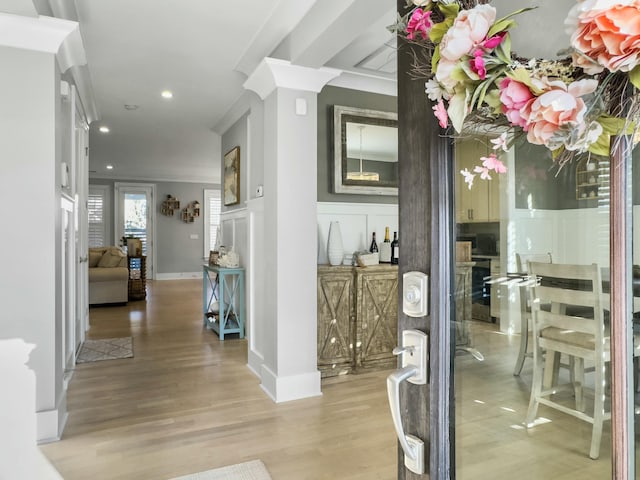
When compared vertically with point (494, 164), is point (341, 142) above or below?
above

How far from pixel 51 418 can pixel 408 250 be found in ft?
8.34

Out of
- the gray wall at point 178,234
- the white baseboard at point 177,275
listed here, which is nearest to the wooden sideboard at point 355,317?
the gray wall at point 178,234

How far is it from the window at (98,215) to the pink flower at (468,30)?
11.4 m

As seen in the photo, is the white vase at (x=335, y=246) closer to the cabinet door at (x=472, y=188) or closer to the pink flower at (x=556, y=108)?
the cabinet door at (x=472, y=188)

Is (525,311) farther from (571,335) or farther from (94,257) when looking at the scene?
(94,257)

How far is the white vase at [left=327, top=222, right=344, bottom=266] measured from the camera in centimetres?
366

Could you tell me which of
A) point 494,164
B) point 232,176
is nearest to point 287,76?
point 232,176

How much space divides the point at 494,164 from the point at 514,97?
0.48ft

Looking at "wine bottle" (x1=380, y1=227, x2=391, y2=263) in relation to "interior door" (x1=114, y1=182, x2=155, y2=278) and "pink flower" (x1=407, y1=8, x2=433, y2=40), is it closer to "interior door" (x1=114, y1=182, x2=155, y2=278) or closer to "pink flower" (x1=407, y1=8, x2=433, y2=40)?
"pink flower" (x1=407, y1=8, x2=433, y2=40)

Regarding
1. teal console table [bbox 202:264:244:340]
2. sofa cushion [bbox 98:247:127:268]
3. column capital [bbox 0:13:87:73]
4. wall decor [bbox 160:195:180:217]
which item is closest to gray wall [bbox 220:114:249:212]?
teal console table [bbox 202:264:244:340]

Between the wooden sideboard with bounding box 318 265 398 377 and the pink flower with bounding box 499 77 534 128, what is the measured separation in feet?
9.52

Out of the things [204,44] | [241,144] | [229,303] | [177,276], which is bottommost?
[177,276]

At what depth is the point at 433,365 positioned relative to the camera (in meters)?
0.82

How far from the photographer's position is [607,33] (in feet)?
1.56
